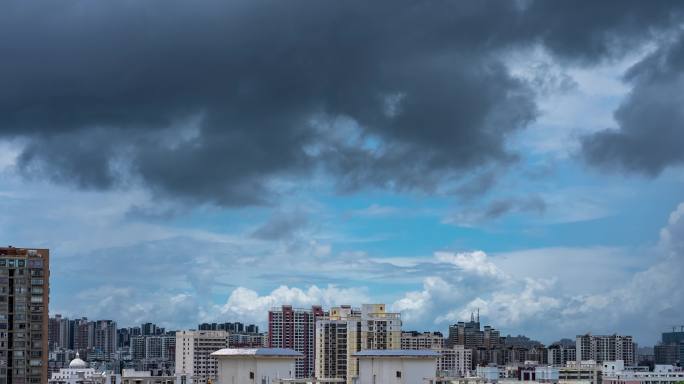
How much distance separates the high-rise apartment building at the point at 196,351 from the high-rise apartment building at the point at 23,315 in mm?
80085

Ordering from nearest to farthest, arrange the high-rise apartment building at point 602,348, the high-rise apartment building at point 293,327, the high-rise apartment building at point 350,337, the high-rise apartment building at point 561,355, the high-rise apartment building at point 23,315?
the high-rise apartment building at point 23,315 < the high-rise apartment building at point 350,337 < the high-rise apartment building at point 293,327 < the high-rise apartment building at point 602,348 < the high-rise apartment building at point 561,355

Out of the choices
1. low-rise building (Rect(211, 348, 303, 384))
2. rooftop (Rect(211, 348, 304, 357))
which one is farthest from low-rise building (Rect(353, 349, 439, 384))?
rooftop (Rect(211, 348, 304, 357))

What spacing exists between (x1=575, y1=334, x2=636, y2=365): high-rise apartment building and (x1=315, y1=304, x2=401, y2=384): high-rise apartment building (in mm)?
66123

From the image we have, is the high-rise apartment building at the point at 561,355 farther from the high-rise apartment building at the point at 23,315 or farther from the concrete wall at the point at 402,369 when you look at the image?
the high-rise apartment building at the point at 23,315

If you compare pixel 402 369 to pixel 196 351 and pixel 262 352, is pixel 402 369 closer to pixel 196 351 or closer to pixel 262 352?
pixel 262 352

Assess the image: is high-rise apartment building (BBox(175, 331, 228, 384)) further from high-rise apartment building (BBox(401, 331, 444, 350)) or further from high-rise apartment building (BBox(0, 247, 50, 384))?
high-rise apartment building (BBox(0, 247, 50, 384))

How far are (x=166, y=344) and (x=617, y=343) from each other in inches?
3185

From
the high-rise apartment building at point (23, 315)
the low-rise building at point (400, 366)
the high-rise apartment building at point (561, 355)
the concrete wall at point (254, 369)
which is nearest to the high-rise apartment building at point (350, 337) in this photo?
the high-rise apartment building at point (23, 315)

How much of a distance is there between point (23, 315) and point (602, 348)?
128 meters

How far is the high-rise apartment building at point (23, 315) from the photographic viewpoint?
59.5 meters

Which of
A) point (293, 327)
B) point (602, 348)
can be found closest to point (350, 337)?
point (293, 327)

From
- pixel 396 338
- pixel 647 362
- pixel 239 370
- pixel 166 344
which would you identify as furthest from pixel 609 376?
pixel 166 344

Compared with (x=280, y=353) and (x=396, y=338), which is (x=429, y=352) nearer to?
(x=280, y=353)

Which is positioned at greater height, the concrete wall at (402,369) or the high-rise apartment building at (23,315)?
the high-rise apartment building at (23,315)
